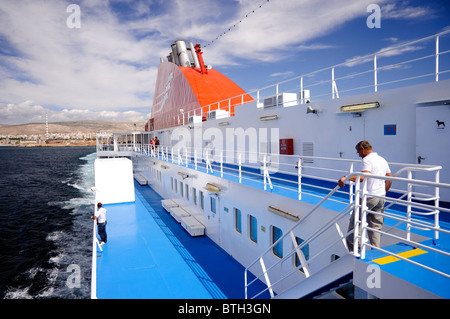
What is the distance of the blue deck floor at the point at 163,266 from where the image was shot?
7.26m

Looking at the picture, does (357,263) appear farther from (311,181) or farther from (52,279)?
(52,279)

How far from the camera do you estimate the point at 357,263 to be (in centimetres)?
305

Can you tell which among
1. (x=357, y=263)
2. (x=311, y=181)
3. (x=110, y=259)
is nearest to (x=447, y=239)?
(x=357, y=263)

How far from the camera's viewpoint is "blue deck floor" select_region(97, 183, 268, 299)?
23.8 ft

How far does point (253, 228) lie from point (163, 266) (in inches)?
124

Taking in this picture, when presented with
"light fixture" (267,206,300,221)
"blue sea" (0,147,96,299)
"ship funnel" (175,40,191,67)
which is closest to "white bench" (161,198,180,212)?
"blue sea" (0,147,96,299)

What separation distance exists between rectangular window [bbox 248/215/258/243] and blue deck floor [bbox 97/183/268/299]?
1081 millimetres

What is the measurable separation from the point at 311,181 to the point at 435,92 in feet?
12.7

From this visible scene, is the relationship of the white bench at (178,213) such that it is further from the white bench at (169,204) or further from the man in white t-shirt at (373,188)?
the man in white t-shirt at (373,188)

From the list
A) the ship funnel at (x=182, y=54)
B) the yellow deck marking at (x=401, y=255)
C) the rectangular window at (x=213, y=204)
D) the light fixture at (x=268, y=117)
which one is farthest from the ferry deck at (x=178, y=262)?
the ship funnel at (x=182, y=54)

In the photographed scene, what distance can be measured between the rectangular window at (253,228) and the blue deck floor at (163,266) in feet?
3.55

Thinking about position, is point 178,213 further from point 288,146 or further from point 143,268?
point 288,146

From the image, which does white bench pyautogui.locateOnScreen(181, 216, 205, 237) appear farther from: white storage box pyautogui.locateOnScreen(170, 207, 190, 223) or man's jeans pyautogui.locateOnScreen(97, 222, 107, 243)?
man's jeans pyautogui.locateOnScreen(97, 222, 107, 243)

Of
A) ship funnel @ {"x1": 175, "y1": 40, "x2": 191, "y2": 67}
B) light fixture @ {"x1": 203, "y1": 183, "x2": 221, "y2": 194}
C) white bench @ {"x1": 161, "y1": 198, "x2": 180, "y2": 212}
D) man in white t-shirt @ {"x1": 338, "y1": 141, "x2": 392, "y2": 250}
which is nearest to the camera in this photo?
man in white t-shirt @ {"x1": 338, "y1": 141, "x2": 392, "y2": 250}
